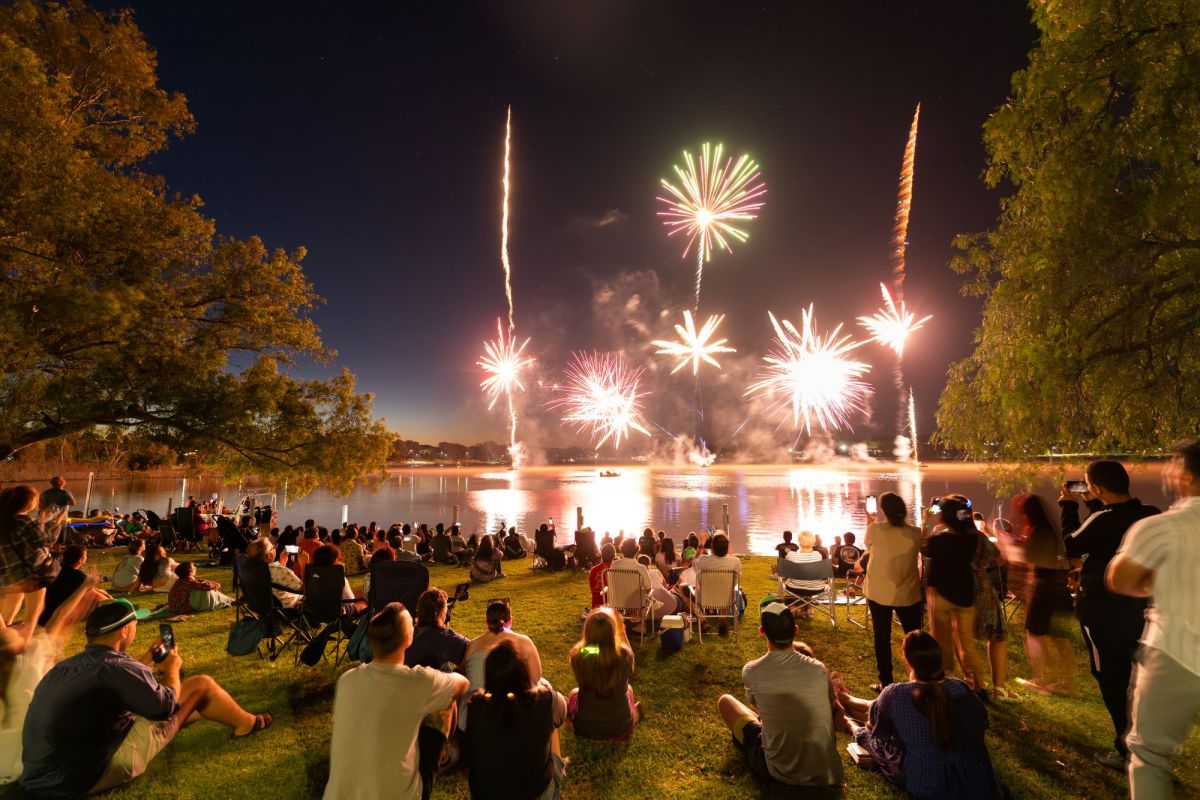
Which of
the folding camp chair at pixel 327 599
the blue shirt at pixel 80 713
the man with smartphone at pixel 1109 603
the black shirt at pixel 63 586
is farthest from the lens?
the folding camp chair at pixel 327 599

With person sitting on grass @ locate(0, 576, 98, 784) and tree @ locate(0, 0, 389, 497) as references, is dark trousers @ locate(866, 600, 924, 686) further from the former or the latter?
tree @ locate(0, 0, 389, 497)

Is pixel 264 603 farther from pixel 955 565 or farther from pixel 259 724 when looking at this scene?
pixel 955 565

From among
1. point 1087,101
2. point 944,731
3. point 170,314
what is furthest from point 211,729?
point 1087,101

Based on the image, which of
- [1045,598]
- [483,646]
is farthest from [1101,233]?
[483,646]

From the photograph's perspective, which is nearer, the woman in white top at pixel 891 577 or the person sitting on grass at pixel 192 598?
the woman in white top at pixel 891 577

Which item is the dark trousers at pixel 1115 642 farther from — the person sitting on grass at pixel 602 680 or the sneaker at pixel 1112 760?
the person sitting on grass at pixel 602 680

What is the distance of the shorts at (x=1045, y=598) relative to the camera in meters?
5.60

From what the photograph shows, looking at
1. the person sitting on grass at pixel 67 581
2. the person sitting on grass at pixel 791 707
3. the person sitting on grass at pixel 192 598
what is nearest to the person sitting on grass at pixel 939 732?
the person sitting on grass at pixel 791 707

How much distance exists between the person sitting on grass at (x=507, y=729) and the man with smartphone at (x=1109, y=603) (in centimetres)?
441

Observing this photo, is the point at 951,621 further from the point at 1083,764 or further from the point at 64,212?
the point at 64,212

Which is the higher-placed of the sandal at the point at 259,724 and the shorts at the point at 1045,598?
the shorts at the point at 1045,598

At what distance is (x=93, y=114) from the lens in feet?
37.2

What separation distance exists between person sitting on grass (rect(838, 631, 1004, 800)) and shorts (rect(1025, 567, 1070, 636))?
3000mm

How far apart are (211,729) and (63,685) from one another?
2.23 m
